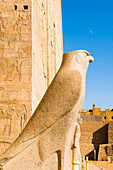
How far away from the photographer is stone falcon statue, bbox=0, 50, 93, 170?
412 cm

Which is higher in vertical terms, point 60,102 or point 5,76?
point 5,76

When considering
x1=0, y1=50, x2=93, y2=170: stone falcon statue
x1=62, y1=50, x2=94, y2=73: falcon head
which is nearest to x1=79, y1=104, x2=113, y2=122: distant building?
x1=62, y1=50, x2=94, y2=73: falcon head

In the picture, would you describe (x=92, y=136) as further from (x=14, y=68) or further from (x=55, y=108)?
(x=55, y=108)

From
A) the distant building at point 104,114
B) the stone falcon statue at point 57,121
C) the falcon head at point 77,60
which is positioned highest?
the distant building at point 104,114

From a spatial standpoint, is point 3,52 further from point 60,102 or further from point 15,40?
point 60,102

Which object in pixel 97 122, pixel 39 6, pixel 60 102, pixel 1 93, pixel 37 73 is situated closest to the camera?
pixel 60 102

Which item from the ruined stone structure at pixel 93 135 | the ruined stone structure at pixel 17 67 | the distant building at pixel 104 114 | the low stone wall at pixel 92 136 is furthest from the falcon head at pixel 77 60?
the distant building at pixel 104 114

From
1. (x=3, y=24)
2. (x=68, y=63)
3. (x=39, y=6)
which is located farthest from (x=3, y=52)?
(x=68, y=63)

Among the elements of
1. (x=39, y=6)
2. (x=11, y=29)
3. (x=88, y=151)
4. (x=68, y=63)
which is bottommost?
(x=88, y=151)

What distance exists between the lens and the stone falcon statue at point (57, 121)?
412 centimetres

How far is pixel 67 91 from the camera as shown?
13.9ft

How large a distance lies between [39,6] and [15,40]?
260 cm

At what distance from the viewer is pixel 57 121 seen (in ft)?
13.7

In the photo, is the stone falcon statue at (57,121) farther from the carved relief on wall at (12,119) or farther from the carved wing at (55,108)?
the carved relief on wall at (12,119)
